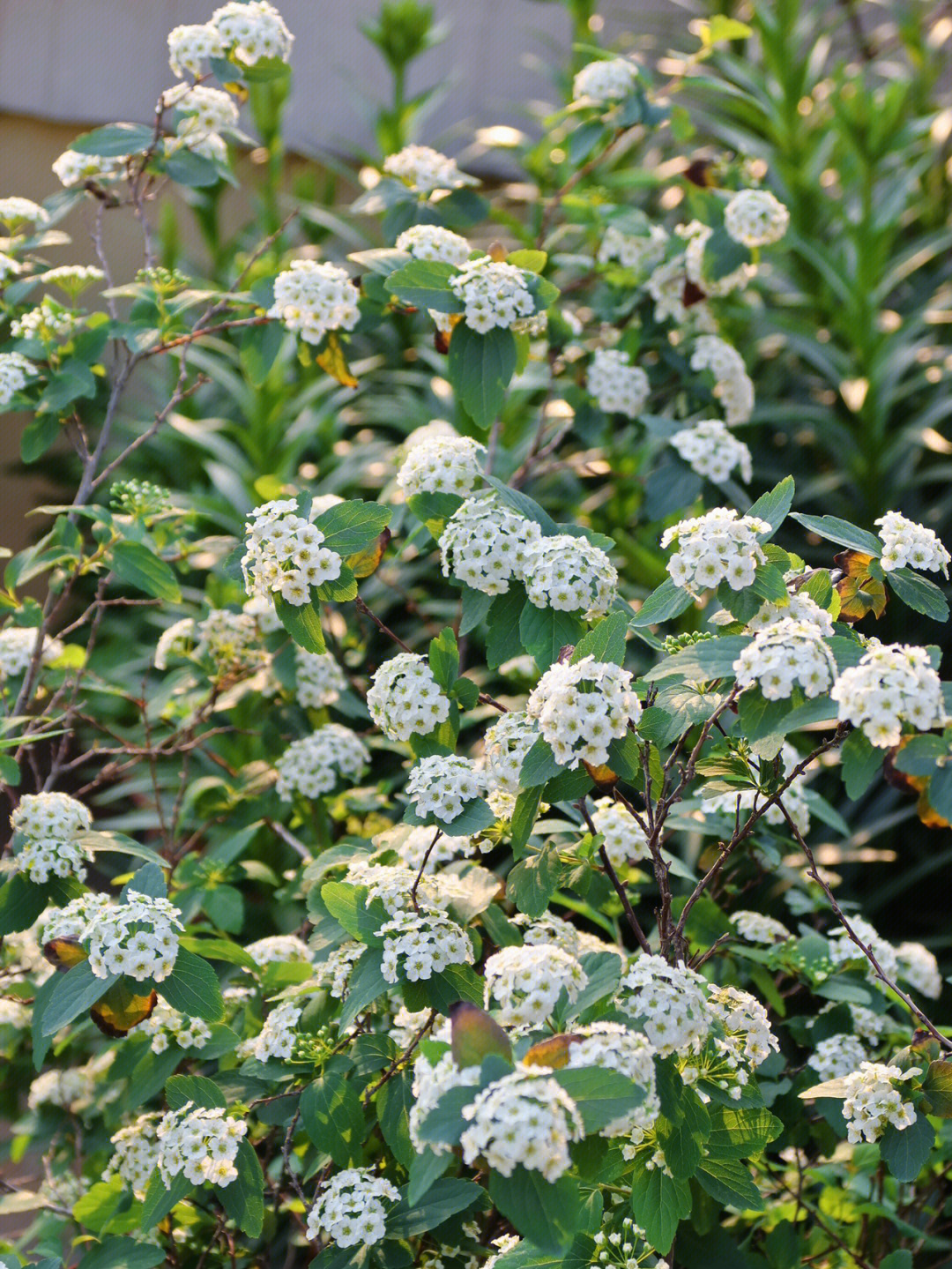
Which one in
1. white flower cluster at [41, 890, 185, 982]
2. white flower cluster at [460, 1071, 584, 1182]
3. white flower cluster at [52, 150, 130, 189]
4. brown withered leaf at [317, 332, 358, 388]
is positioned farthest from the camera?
white flower cluster at [52, 150, 130, 189]

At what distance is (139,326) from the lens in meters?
1.69

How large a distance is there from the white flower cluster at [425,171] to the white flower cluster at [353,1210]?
142 centimetres

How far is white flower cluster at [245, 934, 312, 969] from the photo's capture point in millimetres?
1498

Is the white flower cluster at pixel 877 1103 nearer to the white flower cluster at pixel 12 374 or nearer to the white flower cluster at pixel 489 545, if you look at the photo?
the white flower cluster at pixel 489 545

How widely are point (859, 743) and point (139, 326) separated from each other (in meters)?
1.22

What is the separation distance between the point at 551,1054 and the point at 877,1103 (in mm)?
416

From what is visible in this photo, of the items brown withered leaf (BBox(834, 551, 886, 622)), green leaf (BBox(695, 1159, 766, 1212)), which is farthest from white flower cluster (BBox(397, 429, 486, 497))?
green leaf (BBox(695, 1159, 766, 1212))

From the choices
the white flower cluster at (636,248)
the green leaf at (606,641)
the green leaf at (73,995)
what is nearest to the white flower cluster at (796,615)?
A: the green leaf at (606,641)

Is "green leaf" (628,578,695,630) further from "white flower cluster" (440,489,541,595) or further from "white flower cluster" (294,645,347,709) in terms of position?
"white flower cluster" (294,645,347,709)

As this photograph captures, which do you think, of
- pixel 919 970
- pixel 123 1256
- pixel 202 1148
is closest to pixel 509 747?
pixel 202 1148

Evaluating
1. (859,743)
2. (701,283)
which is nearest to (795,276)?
(701,283)

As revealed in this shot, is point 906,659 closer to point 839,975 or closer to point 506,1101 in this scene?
point 506,1101

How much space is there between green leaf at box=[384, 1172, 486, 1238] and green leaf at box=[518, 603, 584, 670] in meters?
0.49

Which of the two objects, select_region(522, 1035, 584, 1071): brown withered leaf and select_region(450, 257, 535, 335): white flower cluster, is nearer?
select_region(522, 1035, 584, 1071): brown withered leaf
